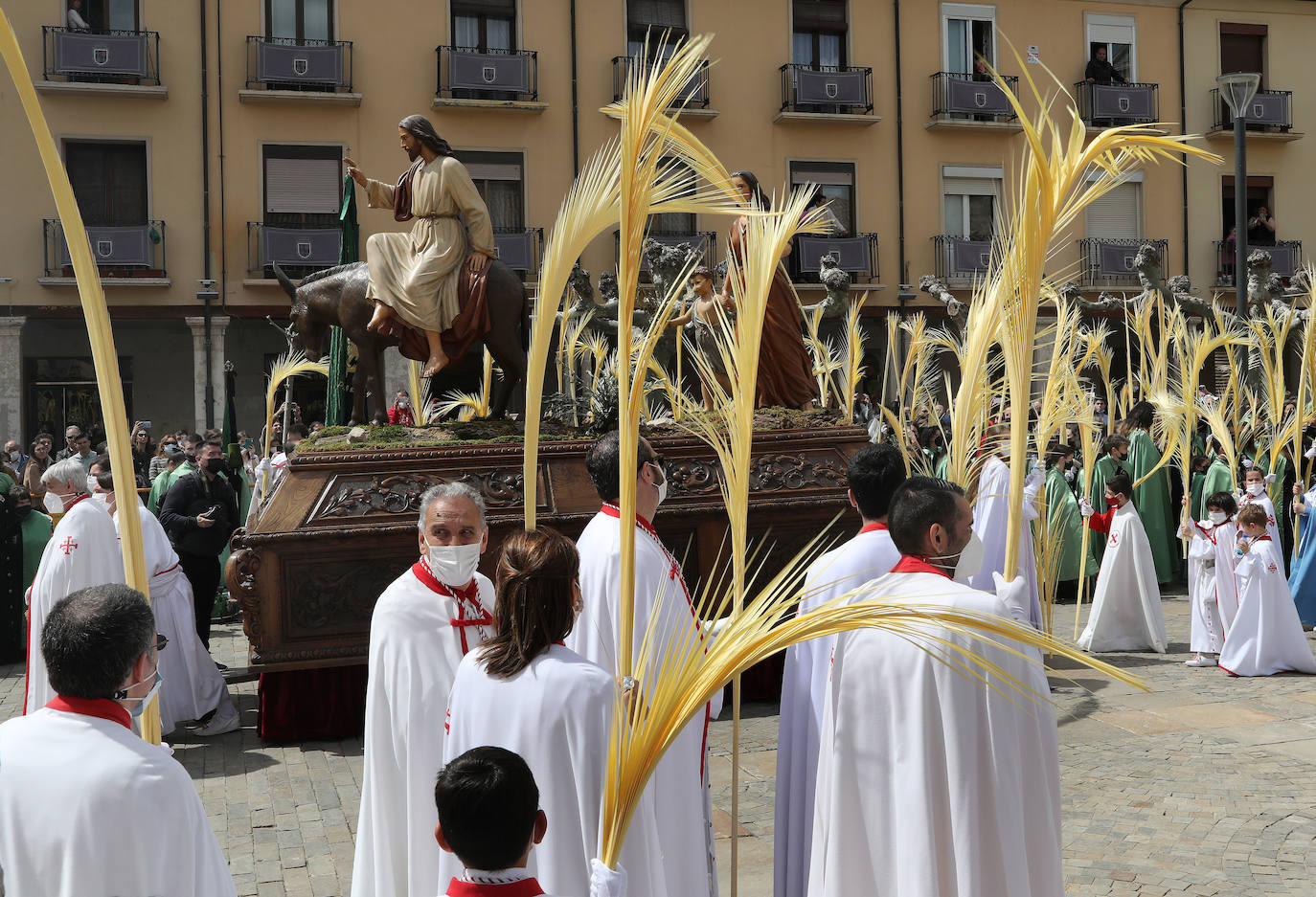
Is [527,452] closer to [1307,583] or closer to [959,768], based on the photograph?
[959,768]

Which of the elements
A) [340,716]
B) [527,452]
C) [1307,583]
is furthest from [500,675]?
[1307,583]

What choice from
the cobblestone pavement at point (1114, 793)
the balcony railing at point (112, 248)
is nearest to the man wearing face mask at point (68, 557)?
the cobblestone pavement at point (1114, 793)

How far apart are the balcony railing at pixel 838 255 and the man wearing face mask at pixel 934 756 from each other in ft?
61.0

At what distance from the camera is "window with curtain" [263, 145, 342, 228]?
20125mm

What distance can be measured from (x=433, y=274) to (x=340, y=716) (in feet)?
9.34

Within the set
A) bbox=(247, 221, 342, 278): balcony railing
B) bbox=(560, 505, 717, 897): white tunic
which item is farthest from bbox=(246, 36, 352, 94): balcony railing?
bbox=(560, 505, 717, 897): white tunic

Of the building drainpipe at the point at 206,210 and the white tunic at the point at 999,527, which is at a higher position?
the building drainpipe at the point at 206,210

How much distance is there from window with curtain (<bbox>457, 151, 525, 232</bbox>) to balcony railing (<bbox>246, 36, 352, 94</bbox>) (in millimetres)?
2469

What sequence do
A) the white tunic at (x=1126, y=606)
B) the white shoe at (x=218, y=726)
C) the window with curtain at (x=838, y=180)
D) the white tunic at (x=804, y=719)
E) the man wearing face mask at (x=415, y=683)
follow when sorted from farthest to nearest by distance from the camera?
the window with curtain at (x=838, y=180), the white tunic at (x=1126, y=606), the white shoe at (x=218, y=726), the white tunic at (x=804, y=719), the man wearing face mask at (x=415, y=683)

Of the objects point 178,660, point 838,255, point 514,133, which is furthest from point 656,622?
point 838,255

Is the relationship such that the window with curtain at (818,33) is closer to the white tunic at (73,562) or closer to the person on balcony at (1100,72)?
the person on balcony at (1100,72)

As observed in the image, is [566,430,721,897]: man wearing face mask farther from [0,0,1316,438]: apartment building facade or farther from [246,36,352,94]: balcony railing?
[246,36,352,94]: balcony railing

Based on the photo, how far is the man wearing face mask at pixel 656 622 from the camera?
11.2ft

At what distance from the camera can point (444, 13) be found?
20.6m
